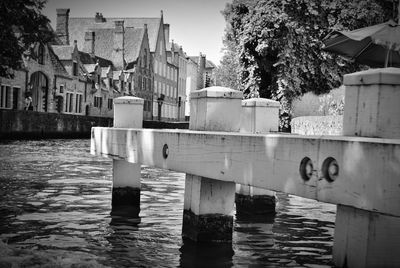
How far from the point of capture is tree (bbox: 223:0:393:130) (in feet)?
86.0

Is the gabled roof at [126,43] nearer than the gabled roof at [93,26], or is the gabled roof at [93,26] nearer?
the gabled roof at [126,43]

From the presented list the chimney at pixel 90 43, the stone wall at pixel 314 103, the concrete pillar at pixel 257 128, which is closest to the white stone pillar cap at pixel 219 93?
the concrete pillar at pixel 257 128

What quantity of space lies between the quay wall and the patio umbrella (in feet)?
75.4

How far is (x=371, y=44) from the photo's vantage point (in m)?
10.5

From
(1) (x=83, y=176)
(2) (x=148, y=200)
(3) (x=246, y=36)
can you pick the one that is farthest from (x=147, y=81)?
(2) (x=148, y=200)

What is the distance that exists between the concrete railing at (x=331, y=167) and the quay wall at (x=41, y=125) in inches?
981

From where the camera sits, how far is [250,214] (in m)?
9.48

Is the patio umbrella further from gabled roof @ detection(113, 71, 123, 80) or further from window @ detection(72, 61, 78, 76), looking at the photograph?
gabled roof @ detection(113, 71, 123, 80)

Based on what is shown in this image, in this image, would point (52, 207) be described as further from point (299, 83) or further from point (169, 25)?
point (169, 25)

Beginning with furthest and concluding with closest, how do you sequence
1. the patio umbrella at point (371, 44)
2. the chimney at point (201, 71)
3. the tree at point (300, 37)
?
the chimney at point (201, 71)
the tree at point (300, 37)
the patio umbrella at point (371, 44)

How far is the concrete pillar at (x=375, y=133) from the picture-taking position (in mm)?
4340

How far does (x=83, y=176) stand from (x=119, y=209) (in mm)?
6372

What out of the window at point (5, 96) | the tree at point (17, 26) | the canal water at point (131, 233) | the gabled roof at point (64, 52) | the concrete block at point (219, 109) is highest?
the gabled roof at point (64, 52)

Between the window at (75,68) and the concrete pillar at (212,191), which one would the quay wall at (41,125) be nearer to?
the window at (75,68)
